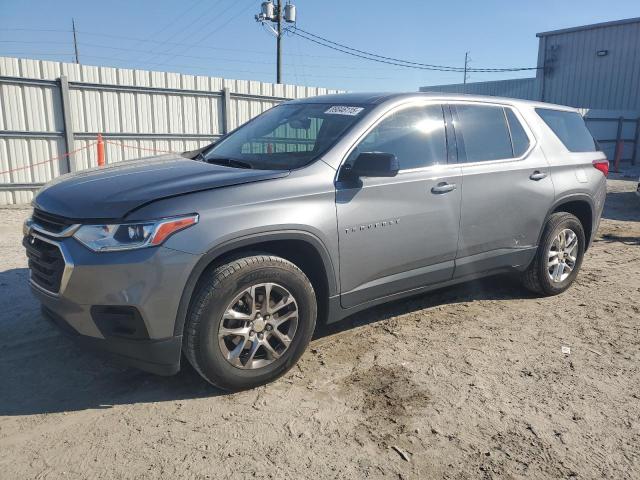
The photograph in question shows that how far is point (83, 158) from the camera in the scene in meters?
10.7

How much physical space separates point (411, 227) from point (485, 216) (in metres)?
0.83

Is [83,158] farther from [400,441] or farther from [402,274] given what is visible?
[400,441]

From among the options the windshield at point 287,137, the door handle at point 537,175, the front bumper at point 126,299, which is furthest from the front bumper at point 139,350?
the door handle at point 537,175

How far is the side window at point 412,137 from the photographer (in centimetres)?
371

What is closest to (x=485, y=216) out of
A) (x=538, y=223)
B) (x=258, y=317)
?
(x=538, y=223)

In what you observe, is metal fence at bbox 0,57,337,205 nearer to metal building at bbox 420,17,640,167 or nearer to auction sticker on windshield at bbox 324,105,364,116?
auction sticker on windshield at bbox 324,105,364,116

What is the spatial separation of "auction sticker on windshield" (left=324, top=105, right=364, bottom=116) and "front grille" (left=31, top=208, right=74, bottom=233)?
200 centimetres

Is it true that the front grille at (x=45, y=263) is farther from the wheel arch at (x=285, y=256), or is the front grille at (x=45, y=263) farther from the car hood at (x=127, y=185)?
the wheel arch at (x=285, y=256)

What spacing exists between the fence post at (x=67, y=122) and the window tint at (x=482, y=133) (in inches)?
341

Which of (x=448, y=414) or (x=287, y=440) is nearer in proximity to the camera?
(x=287, y=440)

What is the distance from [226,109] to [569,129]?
29.5 ft

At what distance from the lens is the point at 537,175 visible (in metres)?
4.58

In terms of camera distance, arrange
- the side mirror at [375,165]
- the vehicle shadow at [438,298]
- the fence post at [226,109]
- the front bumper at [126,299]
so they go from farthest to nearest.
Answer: the fence post at [226,109]
the vehicle shadow at [438,298]
the side mirror at [375,165]
the front bumper at [126,299]

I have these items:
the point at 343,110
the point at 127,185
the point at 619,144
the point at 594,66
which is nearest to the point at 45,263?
the point at 127,185
